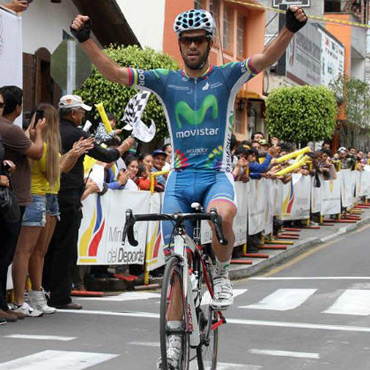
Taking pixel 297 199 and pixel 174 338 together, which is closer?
pixel 174 338

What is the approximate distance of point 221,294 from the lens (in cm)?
745

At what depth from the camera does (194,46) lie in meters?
7.41

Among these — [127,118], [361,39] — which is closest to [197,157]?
[127,118]

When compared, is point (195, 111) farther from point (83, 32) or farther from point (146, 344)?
point (146, 344)

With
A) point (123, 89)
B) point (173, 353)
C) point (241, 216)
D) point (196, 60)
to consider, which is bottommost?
point (173, 353)

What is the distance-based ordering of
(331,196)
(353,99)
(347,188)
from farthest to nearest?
(353,99) → (347,188) → (331,196)

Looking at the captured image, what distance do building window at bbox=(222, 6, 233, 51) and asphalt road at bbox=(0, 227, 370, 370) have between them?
896 inches

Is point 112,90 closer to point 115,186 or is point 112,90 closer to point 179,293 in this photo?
point 115,186

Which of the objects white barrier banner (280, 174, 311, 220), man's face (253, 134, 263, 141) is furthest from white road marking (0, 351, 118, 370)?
white barrier banner (280, 174, 311, 220)

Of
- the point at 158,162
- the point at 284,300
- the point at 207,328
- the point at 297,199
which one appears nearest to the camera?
the point at 207,328

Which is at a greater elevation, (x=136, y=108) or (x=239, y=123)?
(x=239, y=123)

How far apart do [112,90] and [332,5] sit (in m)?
47.0

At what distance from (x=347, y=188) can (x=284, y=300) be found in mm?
17815

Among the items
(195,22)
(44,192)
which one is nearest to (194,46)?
(195,22)
